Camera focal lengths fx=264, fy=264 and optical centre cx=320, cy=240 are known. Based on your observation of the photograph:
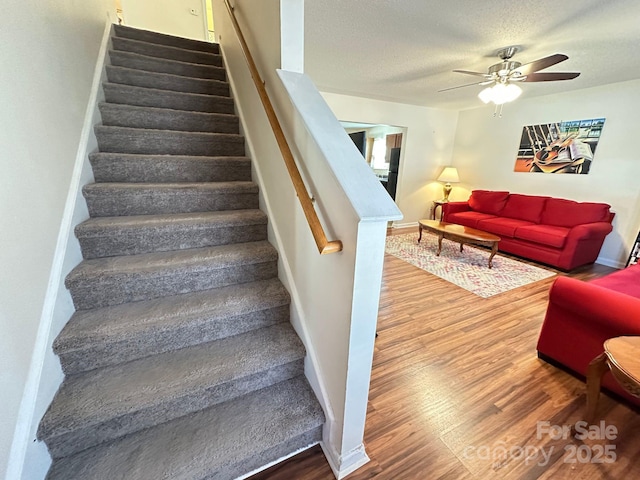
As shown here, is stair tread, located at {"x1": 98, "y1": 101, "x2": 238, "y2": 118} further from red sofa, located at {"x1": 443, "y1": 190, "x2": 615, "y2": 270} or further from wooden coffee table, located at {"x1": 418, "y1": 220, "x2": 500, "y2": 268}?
red sofa, located at {"x1": 443, "y1": 190, "x2": 615, "y2": 270}

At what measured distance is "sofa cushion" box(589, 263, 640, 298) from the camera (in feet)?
5.92

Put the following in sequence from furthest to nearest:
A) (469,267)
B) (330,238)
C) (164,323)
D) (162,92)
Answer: (469,267), (162,92), (164,323), (330,238)

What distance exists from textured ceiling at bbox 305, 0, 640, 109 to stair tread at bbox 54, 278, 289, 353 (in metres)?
2.09

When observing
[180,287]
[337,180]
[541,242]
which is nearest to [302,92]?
[337,180]

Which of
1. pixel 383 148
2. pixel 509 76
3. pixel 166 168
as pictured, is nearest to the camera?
pixel 166 168

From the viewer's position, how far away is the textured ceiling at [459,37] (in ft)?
6.19

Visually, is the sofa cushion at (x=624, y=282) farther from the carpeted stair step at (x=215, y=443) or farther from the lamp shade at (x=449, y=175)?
the lamp shade at (x=449, y=175)

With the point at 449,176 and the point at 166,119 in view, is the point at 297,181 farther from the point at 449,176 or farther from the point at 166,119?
the point at 449,176

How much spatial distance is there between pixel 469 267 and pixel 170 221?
11.3 feet

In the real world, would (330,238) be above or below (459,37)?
below

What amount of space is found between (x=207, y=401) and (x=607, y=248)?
5235 mm

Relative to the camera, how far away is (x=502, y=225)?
4000 millimetres

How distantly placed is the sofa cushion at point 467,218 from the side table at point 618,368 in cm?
339

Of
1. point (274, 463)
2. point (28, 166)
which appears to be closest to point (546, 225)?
point (274, 463)
